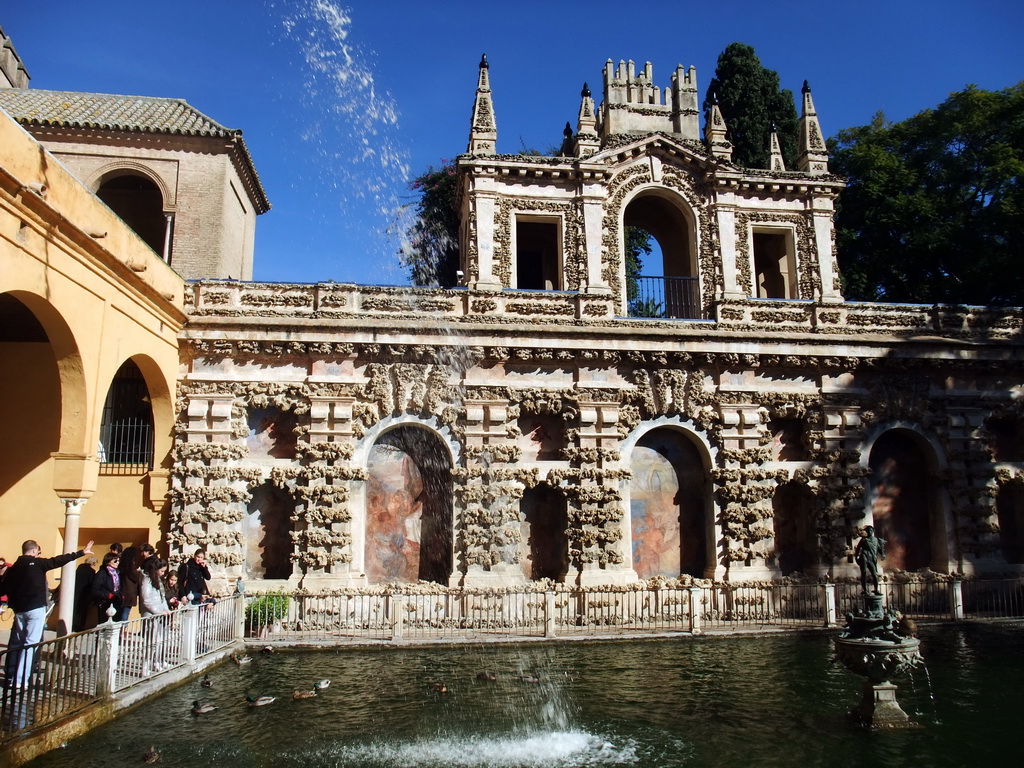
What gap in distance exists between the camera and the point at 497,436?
2136 cm

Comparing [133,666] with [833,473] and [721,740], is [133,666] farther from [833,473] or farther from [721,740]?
[833,473]

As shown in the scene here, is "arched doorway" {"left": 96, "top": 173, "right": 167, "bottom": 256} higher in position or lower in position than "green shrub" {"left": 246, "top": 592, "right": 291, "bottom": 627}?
higher

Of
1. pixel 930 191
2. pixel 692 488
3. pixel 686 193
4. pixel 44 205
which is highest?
pixel 930 191

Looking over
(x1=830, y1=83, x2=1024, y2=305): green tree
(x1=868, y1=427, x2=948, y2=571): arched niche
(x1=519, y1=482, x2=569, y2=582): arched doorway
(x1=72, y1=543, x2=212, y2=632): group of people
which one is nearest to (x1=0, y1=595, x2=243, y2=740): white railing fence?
(x1=72, y1=543, x2=212, y2=632): group of people

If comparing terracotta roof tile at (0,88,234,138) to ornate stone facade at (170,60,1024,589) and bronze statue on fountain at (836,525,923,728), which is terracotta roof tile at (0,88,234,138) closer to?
ornate stone facade at (170,60,1024,589)

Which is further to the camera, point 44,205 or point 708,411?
point 708,411

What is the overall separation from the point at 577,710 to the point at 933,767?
476 centimetres

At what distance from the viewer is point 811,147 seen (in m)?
25.0

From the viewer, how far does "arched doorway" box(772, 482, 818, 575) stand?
73.8 feet

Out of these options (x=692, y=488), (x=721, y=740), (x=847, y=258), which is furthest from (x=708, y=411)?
(x=847, y=258)

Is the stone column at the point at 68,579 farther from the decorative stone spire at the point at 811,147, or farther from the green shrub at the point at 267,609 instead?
the decorative stone spire at the point at 811,147

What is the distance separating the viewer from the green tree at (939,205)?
29344mm

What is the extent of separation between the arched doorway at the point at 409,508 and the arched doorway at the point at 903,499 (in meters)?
12.3

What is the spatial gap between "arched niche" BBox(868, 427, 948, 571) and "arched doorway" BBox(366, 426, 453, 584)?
40.0ft
